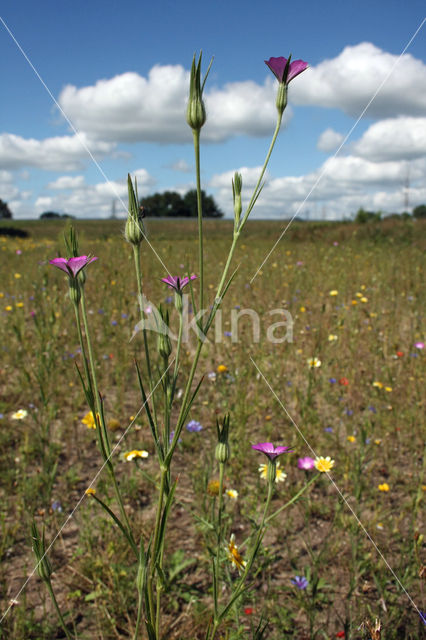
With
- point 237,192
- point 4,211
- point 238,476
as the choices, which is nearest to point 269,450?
point 237,192

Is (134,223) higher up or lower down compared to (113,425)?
higher up

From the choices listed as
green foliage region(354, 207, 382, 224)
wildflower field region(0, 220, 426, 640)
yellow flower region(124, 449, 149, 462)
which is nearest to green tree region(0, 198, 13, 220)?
green foliage region(354, 207, 382, 224)

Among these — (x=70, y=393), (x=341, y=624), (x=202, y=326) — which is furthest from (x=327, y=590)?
(x=70, y=393)

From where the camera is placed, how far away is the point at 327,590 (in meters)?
1.12

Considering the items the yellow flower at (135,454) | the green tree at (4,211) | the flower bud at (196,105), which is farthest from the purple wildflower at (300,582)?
the green tree at (4,211)

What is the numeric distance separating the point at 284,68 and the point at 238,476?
1255 millimetres

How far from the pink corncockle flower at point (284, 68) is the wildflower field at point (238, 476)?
0.30 meters

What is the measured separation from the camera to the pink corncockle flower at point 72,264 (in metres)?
0.61

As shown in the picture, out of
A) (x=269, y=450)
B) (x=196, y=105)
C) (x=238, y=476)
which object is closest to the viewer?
(x=196, y=105)

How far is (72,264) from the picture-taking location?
622 mm

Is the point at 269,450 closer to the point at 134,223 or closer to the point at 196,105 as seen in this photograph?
the point at 134,223

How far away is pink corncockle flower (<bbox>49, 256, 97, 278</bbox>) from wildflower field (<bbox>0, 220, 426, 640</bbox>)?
0.13 ft

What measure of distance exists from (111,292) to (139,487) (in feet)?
6.06

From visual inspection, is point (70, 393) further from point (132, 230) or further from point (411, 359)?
point (411, 359)
